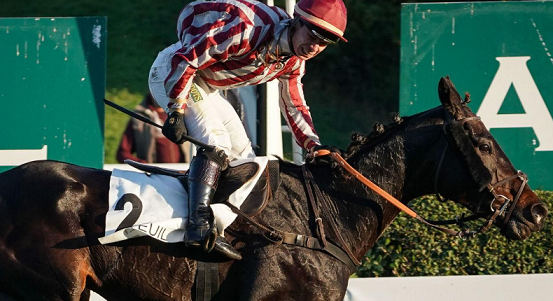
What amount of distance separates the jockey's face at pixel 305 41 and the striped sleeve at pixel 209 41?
0.19 meters

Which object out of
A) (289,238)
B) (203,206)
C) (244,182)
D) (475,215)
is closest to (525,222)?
(475,215)

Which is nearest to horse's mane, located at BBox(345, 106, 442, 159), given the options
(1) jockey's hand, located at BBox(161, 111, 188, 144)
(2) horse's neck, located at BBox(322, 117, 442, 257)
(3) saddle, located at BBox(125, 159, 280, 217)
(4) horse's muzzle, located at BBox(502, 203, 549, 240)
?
(2) horse's neck, located at BBox(322, 117, 442, 257)

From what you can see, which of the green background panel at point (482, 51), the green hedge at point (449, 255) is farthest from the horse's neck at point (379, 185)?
the green background panel at point (482, 51)

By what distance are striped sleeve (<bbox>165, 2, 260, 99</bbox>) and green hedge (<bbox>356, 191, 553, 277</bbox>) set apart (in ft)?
8.19

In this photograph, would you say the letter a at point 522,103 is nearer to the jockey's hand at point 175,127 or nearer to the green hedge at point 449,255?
the green hedge at point 449,255

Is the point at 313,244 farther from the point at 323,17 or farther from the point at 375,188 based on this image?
the point at 323,17

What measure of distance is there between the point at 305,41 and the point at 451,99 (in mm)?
757

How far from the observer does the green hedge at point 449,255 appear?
6.00m

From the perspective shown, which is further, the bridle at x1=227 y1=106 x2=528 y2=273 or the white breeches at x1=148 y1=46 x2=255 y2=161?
the white breeches at x1=148 y1=46 x2=255 y2=161

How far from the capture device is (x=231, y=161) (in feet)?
13.7

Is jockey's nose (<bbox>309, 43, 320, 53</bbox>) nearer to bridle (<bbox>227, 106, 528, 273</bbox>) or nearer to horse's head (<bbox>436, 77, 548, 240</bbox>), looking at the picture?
bridle (<bbox>227, 106, 528, 273</bbox>)

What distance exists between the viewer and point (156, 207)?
396cm

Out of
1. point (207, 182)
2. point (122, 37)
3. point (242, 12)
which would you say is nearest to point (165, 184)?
point (207, 182)

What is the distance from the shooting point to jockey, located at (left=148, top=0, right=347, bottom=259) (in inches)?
154
